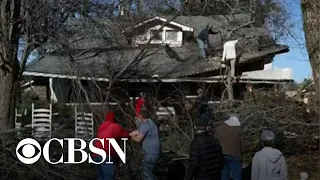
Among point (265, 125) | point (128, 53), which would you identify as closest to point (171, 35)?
point (128, 53)

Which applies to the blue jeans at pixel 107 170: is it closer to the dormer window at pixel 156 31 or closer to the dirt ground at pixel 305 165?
the dirt ground at pixel 305 165

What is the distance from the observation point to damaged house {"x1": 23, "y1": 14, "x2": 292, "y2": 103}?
15.3 metres

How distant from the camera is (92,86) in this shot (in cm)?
1505

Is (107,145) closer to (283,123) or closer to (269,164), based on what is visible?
(269,164)

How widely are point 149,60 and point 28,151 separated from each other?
14198 mm

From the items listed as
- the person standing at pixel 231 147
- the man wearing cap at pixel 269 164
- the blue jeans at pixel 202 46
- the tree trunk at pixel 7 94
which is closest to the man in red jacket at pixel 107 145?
the person standing at pixel 231 147

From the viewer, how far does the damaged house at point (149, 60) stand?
15289 mm

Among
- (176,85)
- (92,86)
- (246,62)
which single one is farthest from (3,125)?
(246,62)

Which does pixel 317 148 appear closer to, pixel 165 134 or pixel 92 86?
pixel 165 134

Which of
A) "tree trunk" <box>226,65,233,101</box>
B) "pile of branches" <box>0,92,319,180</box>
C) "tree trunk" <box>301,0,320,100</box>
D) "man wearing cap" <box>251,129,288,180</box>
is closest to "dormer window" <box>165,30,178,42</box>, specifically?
"tree trunk" <box>226,65,233,101</box>

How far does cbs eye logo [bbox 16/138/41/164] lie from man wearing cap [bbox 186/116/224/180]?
3557 millimetres

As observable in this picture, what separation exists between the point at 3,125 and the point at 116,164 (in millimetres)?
4574

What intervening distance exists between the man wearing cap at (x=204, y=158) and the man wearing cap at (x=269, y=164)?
54 centimetres

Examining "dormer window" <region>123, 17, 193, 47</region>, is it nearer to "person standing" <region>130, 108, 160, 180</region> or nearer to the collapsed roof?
the collapsed roof
